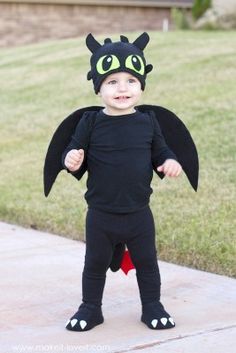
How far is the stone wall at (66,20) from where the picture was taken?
26078 millimetres

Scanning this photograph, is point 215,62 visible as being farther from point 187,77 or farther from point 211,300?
point 211,300

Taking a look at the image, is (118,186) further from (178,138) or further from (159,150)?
(178,138)

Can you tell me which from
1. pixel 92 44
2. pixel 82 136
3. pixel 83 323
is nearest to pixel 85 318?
pixel 83 323

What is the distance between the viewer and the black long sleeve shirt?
163 inches

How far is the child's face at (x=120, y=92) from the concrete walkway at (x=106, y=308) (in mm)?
1110

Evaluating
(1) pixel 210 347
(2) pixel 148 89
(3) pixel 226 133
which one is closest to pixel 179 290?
(1) pixel 210 347

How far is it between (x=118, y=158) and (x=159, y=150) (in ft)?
0.78

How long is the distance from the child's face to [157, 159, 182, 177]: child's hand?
0.32 meters

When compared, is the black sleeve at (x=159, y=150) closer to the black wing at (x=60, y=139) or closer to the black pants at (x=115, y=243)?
the black pants at (x=115, y=243)

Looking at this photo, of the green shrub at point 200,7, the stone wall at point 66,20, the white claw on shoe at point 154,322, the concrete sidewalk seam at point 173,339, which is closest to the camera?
the concrete sidewalk seam at point 173,339

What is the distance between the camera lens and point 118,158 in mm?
4141

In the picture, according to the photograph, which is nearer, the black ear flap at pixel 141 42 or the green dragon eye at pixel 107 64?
Result: the green dragon eye at pixel 107 64

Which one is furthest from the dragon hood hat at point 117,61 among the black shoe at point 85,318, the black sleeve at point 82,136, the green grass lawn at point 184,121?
the green grass lawn at point 184,121

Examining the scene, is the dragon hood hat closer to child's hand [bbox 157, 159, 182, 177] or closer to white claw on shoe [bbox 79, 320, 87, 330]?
child's hand [bbox 157, 159, 182, 177]
